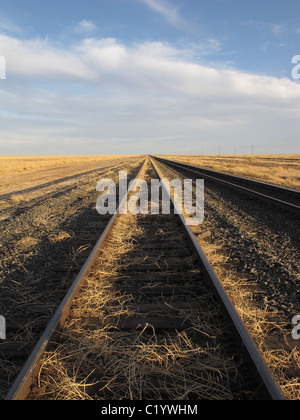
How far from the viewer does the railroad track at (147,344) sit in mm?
1724

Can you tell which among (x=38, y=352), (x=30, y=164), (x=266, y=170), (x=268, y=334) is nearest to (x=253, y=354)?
(x=268, y=334)

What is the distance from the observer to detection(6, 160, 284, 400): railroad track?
172cm

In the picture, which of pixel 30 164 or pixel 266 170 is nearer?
pixel 266 170

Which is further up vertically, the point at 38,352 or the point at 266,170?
the point at 266,170

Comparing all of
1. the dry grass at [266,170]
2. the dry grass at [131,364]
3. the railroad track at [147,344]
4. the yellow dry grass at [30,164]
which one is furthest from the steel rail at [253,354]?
the yellow dry grass at [30,164]

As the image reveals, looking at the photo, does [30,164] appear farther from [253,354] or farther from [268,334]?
[253,354]

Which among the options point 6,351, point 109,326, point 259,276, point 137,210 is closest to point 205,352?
point 109,326

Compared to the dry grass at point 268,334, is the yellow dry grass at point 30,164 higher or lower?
higher

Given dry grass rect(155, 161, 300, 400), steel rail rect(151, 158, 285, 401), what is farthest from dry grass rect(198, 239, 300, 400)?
steel rail rect(151, 158, 285, 401)

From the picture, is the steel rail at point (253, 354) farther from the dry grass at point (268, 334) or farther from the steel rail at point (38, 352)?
the steel rail at point (38, 352)

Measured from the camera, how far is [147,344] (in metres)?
2.18

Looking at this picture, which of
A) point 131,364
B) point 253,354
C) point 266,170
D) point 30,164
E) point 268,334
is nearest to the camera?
point 253,354

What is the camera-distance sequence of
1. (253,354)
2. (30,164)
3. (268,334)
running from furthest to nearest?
(30,164) → (268,334) → (253,354)

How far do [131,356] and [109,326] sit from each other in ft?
1.55
